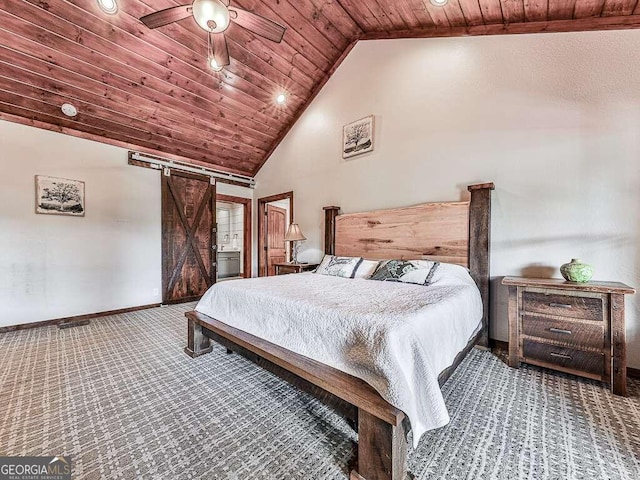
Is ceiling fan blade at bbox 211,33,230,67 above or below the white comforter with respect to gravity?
above

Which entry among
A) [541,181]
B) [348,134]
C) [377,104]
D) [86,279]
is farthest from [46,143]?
[541,181]

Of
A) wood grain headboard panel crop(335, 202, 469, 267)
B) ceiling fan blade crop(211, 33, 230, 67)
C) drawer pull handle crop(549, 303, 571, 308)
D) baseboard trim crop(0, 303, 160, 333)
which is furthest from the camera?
baseboard trim crop(0, 303, 160, 333)

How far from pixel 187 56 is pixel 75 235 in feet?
9.59

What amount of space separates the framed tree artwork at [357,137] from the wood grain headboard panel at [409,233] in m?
0.96

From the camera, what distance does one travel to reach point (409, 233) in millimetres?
3342

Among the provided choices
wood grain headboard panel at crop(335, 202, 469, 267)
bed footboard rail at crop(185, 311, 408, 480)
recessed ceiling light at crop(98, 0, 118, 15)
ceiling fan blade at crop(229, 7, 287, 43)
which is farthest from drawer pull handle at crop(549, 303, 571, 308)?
recessed ceiling light at crop(98, 0, 118, 15)

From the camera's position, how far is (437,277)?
2.63m

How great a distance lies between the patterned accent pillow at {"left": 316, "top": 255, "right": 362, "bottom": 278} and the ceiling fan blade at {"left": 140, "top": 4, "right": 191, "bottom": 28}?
272 centimetres

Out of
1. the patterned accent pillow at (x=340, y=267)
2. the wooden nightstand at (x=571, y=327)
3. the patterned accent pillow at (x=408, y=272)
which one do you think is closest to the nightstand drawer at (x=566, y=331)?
the wooden nightstand at (x=571, y=327)

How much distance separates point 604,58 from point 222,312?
3.96 metres

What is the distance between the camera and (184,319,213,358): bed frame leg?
8.39 feet

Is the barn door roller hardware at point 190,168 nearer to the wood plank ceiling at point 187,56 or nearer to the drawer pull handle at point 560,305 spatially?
the wood plank ceiling at point 187,56

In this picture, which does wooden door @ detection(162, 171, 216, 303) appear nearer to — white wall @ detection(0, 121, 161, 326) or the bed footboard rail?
white wall @ detection(0, 121, 161, 326)

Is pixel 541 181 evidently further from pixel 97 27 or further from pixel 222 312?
pixel 97 27
